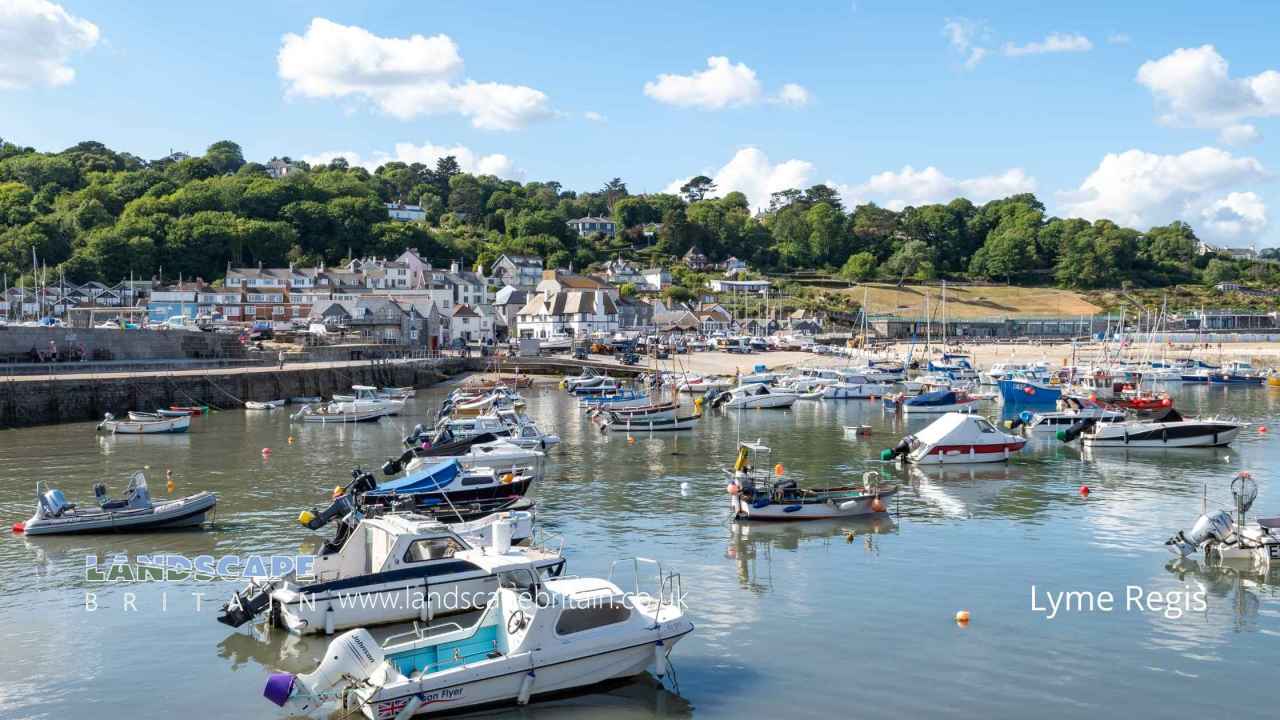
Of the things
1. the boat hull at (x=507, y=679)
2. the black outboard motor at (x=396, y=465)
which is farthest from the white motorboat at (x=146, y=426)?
the boat hull at (x=507, y=679)

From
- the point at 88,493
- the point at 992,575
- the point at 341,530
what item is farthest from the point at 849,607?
the point at 88,493

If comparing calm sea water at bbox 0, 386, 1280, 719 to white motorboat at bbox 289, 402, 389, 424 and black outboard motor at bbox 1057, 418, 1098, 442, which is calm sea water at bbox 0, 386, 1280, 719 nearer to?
black outboard motor at bbox 1057, 418, 1098, 442

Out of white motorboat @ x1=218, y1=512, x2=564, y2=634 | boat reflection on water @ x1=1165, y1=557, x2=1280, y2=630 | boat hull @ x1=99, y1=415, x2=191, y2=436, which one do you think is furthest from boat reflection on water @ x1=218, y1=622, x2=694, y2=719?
boat hull @ x1=99, y1=415, x2=191, y2=436

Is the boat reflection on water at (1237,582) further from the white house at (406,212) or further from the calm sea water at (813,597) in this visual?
the white house at (406,212)

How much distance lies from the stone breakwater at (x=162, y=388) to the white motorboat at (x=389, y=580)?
39464 mm

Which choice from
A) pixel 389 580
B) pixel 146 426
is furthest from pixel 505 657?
pixel 146 426

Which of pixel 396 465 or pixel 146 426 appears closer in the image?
pixel 396 465

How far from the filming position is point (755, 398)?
60.0m

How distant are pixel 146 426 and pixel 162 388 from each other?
10798 millimetres

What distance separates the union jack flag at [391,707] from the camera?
13.9m

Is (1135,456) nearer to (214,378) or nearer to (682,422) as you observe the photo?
(682,422)

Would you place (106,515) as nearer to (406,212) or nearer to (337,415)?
(337,415)

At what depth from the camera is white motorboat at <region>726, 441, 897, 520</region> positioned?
26797mm

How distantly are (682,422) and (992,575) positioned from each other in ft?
93.5
